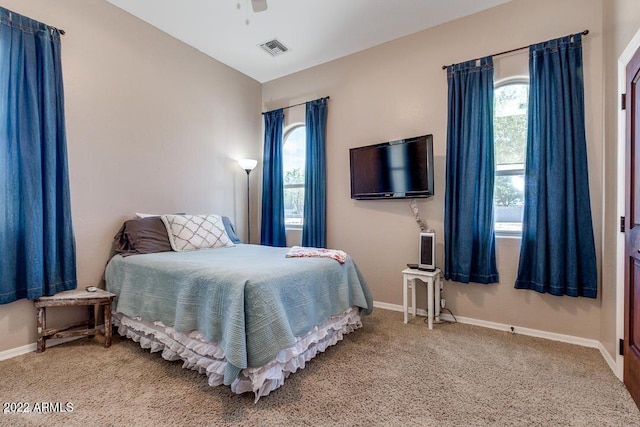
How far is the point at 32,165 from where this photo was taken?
230 centimetres

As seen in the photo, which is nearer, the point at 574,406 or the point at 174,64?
the point at 574,406

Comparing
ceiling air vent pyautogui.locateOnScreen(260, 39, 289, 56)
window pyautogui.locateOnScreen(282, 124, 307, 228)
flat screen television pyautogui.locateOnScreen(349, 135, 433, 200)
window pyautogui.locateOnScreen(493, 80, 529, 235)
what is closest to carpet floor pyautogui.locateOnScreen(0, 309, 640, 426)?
window pyautogui.locateOnScreen(493, 80, 529, 235)

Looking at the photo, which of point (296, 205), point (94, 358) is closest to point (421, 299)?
point (296, 205)

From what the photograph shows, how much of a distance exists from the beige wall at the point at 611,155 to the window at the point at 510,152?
570 mm

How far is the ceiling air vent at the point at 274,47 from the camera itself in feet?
11.6

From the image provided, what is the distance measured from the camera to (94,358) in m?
2.24

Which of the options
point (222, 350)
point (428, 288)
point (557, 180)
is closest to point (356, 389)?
point (222, 350)

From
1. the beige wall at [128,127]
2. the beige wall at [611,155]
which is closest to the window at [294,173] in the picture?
the beige wall at [128,127]

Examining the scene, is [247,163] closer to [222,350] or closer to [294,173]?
[294,173]

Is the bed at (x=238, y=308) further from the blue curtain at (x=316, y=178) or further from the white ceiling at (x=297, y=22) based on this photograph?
the white ceiling at (x=297, y=22)

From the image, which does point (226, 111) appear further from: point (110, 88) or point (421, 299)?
point (421, 299)

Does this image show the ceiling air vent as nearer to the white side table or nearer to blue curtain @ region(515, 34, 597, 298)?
blue curtain @ region(515, 34, 597, 298)

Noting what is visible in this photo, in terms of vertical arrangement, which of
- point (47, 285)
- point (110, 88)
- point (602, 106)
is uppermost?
point (110, 88)

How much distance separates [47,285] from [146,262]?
29.3 inches
